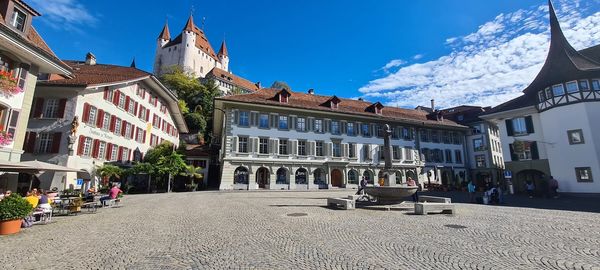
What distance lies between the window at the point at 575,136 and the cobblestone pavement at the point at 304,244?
17.4 m

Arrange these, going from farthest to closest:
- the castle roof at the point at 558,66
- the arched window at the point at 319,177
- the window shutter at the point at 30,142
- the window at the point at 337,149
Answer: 1. the window at the point at 337,149
2. the arched window at the point at 319,177
3. the castle roof at the point at 558,66
4. the window shutter at the point at 30,142

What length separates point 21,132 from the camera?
14.4 m

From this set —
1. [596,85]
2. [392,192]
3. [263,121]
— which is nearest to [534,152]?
[596,85]

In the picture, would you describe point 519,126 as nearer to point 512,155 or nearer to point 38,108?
point 512,155

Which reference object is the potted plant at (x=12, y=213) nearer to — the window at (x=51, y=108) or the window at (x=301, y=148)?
the window at (x=51, y=108)

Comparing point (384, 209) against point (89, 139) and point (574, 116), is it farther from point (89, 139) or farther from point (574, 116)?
point (89, 139)

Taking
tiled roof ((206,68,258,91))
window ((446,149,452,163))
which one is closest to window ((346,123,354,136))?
window ((446,149,452,163))

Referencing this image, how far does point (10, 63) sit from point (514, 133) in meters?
37.6

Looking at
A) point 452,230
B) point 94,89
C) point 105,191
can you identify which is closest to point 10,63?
point 94,89

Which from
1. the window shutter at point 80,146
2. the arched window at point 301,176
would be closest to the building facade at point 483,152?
the arched window at point 301,176

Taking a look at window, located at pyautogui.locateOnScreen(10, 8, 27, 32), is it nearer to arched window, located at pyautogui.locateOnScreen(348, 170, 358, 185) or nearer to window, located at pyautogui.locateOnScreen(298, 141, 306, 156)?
window, located at pyautogui.locateOnScreen(298, 141, 306, 156)

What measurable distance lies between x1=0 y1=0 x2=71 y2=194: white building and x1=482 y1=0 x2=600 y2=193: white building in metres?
34.2

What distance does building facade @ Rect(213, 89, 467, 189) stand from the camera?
2930cm

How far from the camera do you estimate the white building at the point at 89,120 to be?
2131cm
